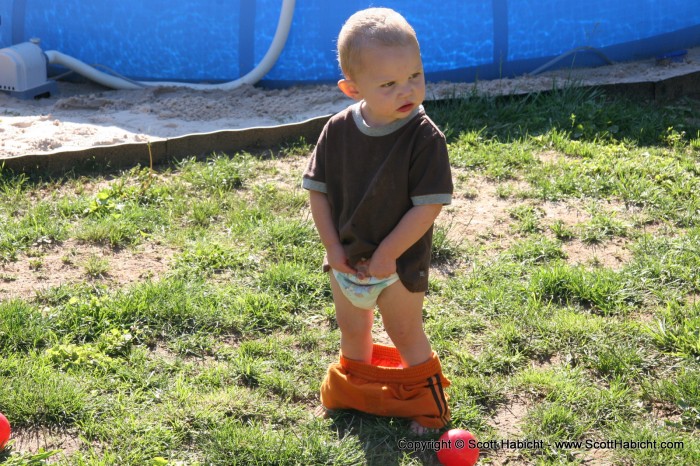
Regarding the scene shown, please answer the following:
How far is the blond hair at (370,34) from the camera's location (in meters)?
2.98

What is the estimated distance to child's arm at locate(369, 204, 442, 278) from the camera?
3.10 meters

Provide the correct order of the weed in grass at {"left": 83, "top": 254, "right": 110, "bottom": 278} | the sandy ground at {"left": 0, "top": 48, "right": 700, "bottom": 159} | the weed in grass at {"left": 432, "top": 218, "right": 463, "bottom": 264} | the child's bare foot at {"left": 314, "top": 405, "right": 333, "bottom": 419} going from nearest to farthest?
the child's bare foot at {"left": 314, "top": 405, "right": 333, "bottom": 419} < the weed in grass at {"left": 83, "top": 254, "right": 110, "bottom": 278} < the weed in grass at {"left": 432, "top": 218, "right": 463, "bottom": 264} < the sandy ground at {"left": 0, "top": 48, "right": 700, "bottom": 159}

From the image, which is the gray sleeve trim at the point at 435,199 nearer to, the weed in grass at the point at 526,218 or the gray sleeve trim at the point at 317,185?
the gray sleeve trim at the point at 317,185

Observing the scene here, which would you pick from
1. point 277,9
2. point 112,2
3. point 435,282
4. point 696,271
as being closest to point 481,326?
point 435,282

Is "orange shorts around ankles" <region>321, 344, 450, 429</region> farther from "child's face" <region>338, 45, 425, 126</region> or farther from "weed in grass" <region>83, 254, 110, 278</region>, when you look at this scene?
"weed in grass" <region>83, 254, 110, 278</region>

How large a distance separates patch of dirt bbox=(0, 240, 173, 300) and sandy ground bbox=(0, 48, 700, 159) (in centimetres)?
144

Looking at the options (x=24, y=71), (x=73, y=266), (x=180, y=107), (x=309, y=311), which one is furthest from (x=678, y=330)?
(x=24, y=71)

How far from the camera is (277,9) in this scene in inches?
299

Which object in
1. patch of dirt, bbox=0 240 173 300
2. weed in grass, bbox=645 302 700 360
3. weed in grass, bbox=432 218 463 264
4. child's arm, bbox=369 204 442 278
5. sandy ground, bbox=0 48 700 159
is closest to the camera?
child's arm, bbox=369 204 442 278

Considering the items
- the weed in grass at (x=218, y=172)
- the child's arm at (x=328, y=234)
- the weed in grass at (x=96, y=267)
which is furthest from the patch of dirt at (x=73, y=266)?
the child's arm at (x=328, y=234)

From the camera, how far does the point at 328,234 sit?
329cm

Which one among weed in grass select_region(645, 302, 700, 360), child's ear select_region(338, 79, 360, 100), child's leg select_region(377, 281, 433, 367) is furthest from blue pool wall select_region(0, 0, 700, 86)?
child's leg select_region(377, 281, 433, 367)

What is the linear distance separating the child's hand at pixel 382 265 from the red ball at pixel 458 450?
635 millimetres

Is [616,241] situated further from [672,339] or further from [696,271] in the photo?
[672,339]
